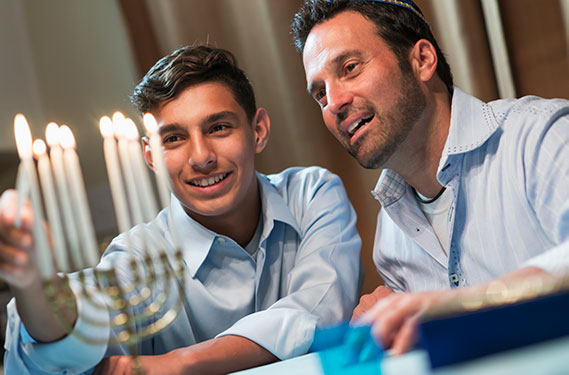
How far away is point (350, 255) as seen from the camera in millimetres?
1101

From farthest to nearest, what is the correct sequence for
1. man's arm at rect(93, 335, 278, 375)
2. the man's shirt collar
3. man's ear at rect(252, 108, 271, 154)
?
man's ear at rect(252, 108, 271, 154) < the man's shirt collar < man's arm at rect(93, 335, 278, 375)

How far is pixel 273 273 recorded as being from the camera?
1.14m

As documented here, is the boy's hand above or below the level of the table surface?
above

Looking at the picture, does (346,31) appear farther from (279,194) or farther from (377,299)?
(377,299)

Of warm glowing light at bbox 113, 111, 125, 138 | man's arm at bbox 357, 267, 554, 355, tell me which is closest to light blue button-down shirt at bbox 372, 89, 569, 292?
man's arm at bbox 357, 267, 554, 355

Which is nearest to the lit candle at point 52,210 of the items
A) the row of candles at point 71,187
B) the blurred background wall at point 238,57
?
the row of candles at point 71,187

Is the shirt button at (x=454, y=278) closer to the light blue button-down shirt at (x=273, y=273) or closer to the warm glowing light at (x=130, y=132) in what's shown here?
the light blue button-down shirt at (x=273, y=273)

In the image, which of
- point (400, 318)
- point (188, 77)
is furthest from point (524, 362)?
point (188, 77)

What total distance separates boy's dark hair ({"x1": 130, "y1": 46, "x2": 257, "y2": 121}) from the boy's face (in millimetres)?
19

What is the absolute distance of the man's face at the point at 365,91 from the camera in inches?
41.0

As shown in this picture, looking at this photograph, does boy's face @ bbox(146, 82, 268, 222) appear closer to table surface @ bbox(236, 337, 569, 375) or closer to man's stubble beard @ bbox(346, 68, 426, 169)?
man's stubble beard @ bbox(346, 68, 426, 169)

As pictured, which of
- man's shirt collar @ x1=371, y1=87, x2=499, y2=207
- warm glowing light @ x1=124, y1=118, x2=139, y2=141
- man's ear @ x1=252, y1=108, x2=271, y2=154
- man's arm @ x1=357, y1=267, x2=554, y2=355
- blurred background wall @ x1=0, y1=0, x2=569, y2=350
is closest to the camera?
man's arm @ x1=357, y1=267, x2=554, y2=355

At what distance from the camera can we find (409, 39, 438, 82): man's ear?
1.11 metres

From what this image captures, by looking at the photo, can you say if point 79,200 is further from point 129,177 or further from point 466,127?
point 466,127
